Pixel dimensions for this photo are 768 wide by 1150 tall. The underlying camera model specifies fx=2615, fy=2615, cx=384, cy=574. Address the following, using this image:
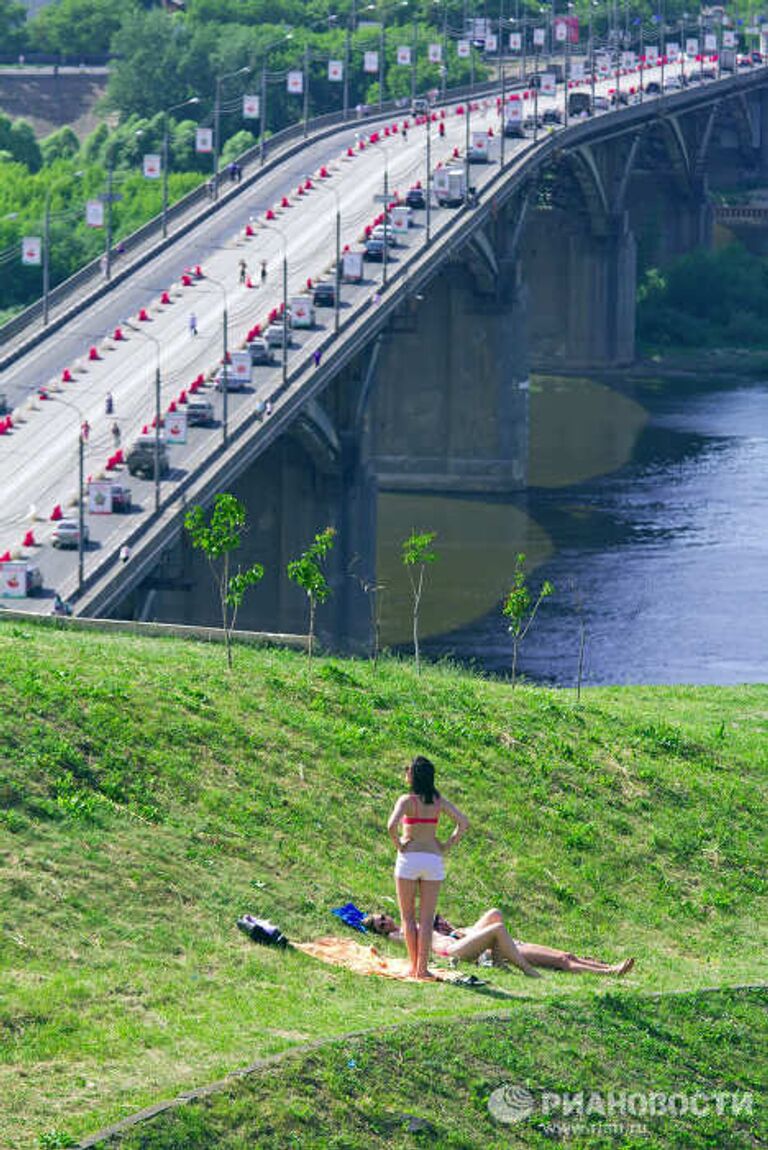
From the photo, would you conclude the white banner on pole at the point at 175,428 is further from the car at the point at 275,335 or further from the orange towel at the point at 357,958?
the orange towel at the point at 357,958

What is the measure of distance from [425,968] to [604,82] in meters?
165

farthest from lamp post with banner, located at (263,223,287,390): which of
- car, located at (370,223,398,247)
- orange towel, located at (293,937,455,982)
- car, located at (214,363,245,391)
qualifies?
orange towel, located at (293,937,455,982)

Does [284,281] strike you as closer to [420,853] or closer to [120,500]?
[120,500]

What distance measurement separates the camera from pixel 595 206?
163750 millimetres

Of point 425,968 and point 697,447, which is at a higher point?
point 425,968

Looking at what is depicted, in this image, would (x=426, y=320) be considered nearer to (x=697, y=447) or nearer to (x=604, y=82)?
(x=697, y=447)

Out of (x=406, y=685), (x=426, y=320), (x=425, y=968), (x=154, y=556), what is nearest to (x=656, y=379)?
(x=426, y=320)

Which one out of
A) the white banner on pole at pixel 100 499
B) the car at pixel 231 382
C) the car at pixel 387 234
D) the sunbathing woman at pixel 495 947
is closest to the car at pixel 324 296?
the car at pixel 387 234

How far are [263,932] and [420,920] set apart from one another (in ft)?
5.92

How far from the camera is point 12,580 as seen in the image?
228 ft

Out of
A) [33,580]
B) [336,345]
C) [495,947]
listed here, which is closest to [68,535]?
[33,580]

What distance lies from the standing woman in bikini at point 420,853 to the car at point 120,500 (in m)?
48.7

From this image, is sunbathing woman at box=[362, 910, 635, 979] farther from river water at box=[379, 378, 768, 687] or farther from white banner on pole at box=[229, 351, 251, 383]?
white banner on pole at box=[229, 351, 251, 383]

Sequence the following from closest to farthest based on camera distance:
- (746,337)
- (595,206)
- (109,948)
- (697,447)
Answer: (109,948) < (697,447) < (595,206) < (746,337)
